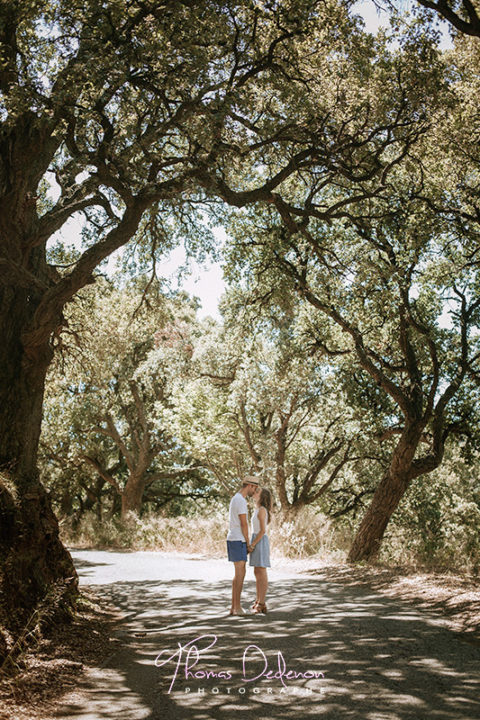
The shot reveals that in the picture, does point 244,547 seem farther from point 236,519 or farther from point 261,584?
point 261,584

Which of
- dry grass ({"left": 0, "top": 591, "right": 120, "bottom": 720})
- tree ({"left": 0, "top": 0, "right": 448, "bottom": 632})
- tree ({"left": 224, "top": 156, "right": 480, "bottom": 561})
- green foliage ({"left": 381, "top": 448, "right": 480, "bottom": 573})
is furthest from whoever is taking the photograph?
green foliage ({"left": 381, "top": 448, "right": 480, "bottom": 573})

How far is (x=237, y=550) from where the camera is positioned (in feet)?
24.8

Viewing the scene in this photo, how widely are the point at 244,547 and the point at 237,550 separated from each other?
0.12m

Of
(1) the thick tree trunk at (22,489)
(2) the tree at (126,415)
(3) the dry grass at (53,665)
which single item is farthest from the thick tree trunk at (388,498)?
(2) the tree at (126,415)

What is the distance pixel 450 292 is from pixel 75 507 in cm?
3032

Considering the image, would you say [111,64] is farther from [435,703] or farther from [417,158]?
[435,703]

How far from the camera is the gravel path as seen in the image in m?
3.95

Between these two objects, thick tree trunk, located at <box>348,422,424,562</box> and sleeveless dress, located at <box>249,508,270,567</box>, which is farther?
thick tree trunk, located at <box>348,422,424,562</box>

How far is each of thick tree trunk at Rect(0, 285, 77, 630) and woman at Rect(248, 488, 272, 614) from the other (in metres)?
2.37

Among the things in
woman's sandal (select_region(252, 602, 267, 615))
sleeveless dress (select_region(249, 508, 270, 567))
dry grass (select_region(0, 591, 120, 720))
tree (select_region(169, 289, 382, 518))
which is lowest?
dry grass (select_region(0, 591, 120, 720))

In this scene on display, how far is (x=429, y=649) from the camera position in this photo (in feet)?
17.2

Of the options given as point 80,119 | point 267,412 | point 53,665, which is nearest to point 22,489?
point 53,665

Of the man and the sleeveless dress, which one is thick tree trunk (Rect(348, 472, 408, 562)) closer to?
the sleeveless dress

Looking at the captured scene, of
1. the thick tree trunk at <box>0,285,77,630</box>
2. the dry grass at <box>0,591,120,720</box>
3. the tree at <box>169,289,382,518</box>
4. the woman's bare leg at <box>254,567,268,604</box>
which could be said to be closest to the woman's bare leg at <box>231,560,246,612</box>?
the woman's bare leg at <box>254,567,268,604</box>
